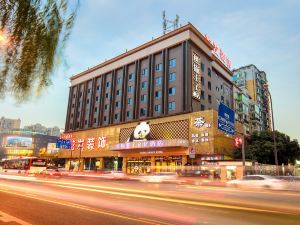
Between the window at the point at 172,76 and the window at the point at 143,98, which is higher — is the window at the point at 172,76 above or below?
above

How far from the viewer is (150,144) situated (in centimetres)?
4728

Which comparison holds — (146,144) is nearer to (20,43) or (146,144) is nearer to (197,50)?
(197,50)

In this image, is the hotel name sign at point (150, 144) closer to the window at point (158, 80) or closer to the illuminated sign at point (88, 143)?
the illuminated sign at point (88, 143)

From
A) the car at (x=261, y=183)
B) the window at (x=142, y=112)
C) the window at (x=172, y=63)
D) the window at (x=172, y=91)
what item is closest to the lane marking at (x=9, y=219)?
the car at (x=261, y=183)

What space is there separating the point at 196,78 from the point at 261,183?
1121 inches

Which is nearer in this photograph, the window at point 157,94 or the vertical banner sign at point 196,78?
the vertical banner sign at point 196,78

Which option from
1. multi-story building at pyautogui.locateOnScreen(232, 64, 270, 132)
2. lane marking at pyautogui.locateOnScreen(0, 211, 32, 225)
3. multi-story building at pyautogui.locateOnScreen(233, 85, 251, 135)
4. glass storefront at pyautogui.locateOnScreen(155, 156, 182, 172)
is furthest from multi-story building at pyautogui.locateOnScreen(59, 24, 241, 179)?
lane marking at pyautogui.locateOnScreen(0, 211, 32, 225)

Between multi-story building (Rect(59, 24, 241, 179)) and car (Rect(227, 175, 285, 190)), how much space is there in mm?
14266

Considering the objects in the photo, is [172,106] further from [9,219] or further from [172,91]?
[9,219]

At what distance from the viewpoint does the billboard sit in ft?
431

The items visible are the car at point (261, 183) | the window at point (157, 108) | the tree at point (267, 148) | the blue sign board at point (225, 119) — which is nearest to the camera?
the blue sign board at point (225, 119)

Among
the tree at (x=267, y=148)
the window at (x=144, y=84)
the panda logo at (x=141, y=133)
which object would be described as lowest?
the tree at (x=267, y=148)

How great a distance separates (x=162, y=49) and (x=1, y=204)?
46517mm

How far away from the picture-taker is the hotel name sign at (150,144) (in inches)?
1724
